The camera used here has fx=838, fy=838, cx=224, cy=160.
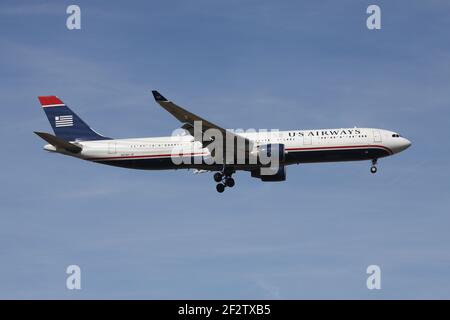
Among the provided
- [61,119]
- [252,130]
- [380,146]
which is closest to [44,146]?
[61,119]

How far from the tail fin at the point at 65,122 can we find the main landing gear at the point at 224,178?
36.2ft

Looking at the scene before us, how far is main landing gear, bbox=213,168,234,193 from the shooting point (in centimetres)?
7000

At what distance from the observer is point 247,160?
225ft

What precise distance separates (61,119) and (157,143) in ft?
34.4

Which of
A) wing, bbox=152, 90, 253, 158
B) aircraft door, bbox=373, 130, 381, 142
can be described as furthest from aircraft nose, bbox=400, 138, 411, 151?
wing, bbox=152, 90, 253, 158

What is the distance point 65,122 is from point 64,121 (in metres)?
0.15

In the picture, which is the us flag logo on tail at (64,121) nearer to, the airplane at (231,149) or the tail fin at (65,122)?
the tail fin at (65,122)

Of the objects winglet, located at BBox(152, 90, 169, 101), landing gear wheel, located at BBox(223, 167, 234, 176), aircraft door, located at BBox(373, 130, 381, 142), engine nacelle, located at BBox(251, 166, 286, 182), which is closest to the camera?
winglet, located at BBox(152, 90, 169, 101)

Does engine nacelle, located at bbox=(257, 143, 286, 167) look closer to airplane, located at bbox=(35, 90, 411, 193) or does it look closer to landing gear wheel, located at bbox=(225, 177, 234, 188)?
airplane, located at bbox=(35, 90, 411, 193)

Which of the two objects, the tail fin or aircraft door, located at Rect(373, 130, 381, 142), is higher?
the tail fin

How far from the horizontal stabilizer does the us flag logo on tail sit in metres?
3.95

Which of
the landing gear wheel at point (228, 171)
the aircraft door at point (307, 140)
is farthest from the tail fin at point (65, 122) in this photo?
the aircraft door at point (307, 140)

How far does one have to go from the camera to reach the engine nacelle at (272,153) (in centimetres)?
6694

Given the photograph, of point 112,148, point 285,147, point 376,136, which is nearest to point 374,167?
point 376,136
